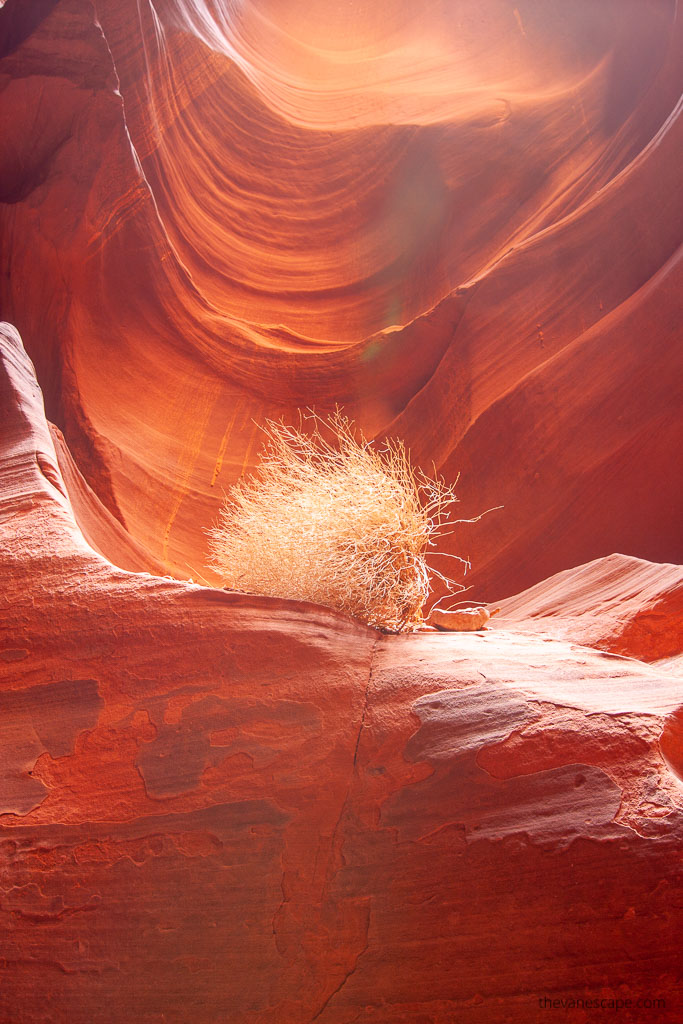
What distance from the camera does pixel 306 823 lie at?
1326mm

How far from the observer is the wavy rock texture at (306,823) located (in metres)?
1.21

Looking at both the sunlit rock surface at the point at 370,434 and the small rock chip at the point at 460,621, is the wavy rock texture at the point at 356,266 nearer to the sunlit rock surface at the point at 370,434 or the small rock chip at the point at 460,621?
the sunlit rock surface at the point at 370,434

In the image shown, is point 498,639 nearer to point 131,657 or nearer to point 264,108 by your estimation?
point 131,657

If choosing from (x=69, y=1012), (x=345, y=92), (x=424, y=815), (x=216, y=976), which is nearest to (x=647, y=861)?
(x=424, y=815)

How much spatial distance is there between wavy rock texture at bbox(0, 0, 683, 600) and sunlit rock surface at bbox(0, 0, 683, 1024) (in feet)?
0.06

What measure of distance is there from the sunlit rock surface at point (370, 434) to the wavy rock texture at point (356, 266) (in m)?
0.02

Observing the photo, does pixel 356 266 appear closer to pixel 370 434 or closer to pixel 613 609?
pixel 370 434

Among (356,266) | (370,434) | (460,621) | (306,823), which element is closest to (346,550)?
(460,621)

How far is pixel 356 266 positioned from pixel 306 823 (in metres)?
4.11

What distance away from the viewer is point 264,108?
5.00 metres

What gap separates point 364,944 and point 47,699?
759mm

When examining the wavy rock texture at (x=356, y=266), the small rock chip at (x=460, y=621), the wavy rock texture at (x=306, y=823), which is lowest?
the wavy rock texture at (x=306, y=823)

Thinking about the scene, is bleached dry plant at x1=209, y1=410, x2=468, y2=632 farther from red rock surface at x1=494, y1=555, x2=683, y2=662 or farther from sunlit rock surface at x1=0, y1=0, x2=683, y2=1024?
red rock surface at x1=494, y1=555, x2=683, y2=662

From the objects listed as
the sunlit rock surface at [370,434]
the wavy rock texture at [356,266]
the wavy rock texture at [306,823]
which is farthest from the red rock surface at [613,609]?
the wavy rock texture at [306,823]
